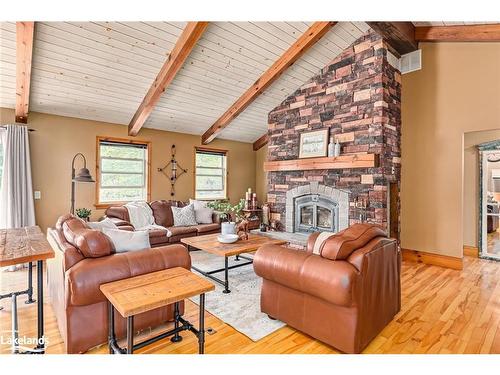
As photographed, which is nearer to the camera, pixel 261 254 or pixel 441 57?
pixel 261 254

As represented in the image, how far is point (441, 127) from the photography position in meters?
4.26

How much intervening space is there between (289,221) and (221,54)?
3166mm

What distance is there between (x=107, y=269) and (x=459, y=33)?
525cm

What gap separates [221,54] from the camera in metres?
4.05

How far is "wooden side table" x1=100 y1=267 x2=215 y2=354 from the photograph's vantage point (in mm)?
1597

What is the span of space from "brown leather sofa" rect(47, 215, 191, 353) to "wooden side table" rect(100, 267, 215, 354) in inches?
3.9

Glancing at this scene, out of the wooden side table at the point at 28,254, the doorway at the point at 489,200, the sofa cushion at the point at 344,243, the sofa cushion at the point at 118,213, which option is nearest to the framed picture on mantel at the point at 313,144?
the doorway at the point at 489,200

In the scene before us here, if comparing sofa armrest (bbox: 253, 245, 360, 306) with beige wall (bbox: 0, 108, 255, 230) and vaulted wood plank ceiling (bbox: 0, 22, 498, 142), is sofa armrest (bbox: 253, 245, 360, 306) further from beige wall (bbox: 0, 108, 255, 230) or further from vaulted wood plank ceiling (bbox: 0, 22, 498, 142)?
A: beige wall (bbox: 0, 108, 255, 230)

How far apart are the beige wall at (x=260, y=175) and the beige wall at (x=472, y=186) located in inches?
170

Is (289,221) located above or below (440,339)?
above
